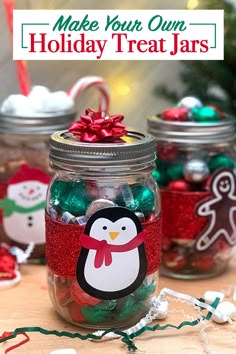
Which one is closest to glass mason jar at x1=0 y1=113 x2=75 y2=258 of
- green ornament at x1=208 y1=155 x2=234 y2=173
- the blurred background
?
the blurred background

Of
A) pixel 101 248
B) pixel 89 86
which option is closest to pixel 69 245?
pixel 101 248

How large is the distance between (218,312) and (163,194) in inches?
7.2

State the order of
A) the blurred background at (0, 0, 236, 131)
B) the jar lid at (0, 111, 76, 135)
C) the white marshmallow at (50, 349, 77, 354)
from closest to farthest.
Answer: the white marshmallow at (50, 349, 77, 354)
the jar lid at (0, 111, 76, 135)
the blurred background at (0, 0, 236, 131)

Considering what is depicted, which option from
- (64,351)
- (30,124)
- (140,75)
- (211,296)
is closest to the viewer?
(64,351)

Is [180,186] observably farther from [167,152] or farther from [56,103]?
→ [56,103]

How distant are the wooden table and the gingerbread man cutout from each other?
0.19 feet

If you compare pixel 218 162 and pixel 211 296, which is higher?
pixel 218 162

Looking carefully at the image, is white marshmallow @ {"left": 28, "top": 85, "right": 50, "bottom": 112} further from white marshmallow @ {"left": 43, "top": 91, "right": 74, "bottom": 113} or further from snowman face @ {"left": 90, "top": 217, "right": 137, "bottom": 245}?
snowman face @ {"left": 90, "top": 217, "right": 137, "bottom": 245}

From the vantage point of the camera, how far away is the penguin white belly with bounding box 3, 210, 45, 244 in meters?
0.86

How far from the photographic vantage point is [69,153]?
0.65 metres

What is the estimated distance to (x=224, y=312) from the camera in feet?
2.27

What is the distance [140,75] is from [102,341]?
1.83 feet

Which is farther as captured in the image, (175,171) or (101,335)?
(175,171)

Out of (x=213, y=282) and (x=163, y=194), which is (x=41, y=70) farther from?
(x=213, y=282)
